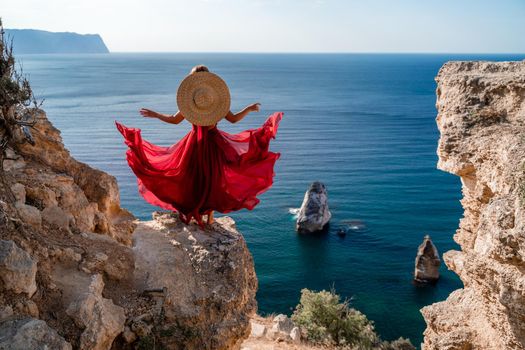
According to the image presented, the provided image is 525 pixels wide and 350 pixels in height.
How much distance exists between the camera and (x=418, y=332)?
26.5 meters

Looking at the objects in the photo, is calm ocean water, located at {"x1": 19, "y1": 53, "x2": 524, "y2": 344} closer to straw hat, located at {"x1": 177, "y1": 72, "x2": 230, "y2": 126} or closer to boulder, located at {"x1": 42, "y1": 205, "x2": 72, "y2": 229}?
straw hat, located at {"x1": 177, "y1": 72, "x2": 230, "y2": 126}

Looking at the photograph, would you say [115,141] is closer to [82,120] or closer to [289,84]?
[82,120]

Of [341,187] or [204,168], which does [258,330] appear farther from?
[341,187]

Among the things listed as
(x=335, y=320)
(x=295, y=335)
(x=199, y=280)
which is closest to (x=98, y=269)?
(x=199, y=280)

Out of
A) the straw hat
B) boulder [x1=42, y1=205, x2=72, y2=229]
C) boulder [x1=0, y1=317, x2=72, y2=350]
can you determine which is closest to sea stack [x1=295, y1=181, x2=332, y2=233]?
the straw hat

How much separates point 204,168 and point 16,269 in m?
4.25

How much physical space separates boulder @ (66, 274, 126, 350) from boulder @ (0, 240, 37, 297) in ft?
2.09

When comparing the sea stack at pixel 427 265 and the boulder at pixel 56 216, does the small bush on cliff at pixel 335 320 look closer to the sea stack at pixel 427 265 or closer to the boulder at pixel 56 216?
the boulder at pixel 56 216

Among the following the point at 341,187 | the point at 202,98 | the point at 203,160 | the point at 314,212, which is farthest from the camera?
the point at 341,187

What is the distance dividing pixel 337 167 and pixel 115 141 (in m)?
30.3

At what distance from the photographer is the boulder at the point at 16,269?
5.71 meters

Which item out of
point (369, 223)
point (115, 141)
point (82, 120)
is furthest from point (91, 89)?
point (369, 223)

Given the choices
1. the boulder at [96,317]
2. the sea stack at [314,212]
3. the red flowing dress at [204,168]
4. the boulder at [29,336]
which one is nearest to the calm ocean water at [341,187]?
the sea stack at [314,212]

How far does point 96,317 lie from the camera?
6.44 metres
